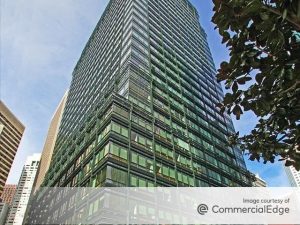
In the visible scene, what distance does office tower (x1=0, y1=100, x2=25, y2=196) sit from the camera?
110m

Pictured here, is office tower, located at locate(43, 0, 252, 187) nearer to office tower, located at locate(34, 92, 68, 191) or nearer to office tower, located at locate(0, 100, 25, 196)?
office tower, located at locate(34, 92, 68, 191)

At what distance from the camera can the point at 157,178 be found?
2911cm

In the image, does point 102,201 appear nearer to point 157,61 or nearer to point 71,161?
point 71,161

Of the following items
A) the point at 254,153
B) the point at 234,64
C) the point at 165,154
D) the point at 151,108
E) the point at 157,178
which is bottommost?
the point at 254,153

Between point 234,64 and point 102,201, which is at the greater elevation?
point 102,201

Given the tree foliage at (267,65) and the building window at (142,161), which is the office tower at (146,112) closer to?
the building window at (142,161)

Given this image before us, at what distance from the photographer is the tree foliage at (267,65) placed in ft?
16.6

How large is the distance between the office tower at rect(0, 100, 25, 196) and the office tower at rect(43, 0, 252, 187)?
62345 millimetres

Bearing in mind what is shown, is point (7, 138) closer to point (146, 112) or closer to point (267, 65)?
point (146, 112)

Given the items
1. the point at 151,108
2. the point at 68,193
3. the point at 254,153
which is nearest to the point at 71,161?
the point at 68,193

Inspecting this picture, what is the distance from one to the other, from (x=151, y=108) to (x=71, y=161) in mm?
12624

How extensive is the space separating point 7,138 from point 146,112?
10099cm

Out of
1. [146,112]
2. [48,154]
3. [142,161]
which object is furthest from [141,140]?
[48,154]

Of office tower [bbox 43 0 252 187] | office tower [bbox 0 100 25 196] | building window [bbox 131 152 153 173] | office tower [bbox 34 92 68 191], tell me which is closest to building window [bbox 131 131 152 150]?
office tower [bbox 43 0 252 187]
